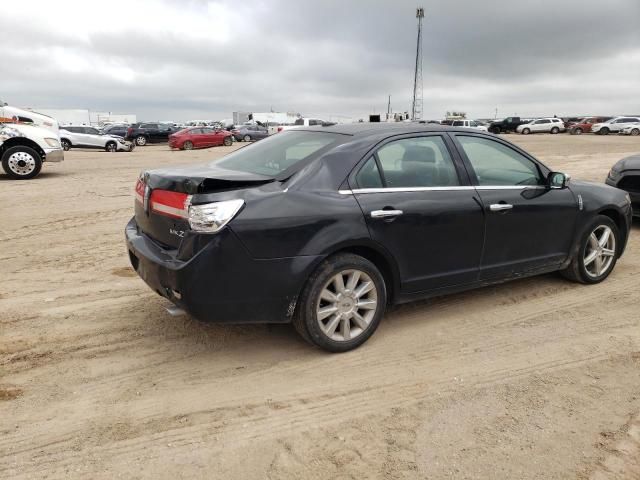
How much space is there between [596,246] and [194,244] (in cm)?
389

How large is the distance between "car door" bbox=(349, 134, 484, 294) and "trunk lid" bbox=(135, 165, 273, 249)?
0.79 meters

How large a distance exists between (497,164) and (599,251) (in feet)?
5.08

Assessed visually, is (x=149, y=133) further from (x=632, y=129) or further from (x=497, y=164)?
(x=632, y=129)

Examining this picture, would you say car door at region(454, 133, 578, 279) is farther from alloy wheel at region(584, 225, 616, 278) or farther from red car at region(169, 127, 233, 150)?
red car at region(169, 127, 233, 150)

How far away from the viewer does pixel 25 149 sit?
42.3 ft

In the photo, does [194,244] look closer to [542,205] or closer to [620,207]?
[542,205]

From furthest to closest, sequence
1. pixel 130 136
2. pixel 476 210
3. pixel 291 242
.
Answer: pixel 130 136 → pixel 476 210 → pixel 291 242

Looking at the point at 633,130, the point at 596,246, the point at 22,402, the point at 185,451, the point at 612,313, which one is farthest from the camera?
the point at 633,130

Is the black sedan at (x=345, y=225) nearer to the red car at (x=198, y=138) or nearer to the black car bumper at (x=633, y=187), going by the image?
the black car bumper at (x=633, y=187)

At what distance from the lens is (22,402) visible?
10.0 ft

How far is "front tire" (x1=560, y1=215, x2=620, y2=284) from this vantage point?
4.95 meters

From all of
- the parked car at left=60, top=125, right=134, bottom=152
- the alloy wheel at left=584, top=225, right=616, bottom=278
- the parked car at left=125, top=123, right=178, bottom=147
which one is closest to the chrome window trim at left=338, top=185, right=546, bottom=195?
the alloy wheel at left=584, top=225, right=616, bottom=278

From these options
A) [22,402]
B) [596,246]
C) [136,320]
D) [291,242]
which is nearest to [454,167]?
[291,242]

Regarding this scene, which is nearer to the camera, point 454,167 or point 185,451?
point 185,451
